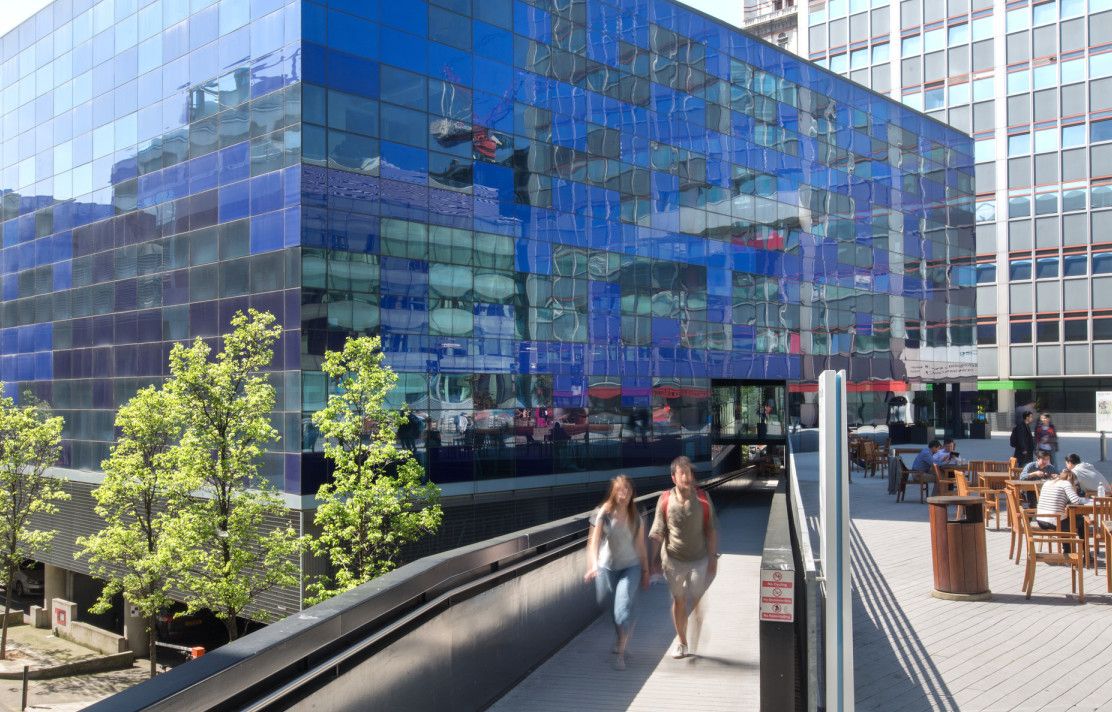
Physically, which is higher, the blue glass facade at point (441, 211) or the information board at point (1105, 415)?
the blue glass facade at point (441, 211)

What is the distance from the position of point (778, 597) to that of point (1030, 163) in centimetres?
7053

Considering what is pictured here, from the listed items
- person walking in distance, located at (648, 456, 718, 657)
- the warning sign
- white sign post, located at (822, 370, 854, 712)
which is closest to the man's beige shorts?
person walking in distance, located at (648, 456, 718, 657)

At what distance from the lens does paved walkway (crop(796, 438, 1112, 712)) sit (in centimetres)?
715

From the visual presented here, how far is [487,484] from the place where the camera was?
97.5ft

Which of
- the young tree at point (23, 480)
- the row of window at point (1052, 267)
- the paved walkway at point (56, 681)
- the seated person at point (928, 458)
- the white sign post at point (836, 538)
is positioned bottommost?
the paved walkway at point (56, 681)

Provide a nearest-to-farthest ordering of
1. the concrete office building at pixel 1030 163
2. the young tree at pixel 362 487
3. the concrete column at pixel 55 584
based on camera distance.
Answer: the young tree at pixel 362 487, the concrete column at pixel 55 584, the concrete office building at pixel 1030 163

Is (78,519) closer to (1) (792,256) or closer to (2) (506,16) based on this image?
(2) (506,16)

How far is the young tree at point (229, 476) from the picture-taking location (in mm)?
23250

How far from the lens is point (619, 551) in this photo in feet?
27.6

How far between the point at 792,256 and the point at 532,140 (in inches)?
693

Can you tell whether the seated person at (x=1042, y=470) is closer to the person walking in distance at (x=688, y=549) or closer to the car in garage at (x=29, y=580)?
the person walking in distance at (x=688, y=549)

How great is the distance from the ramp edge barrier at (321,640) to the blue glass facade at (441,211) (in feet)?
63.5

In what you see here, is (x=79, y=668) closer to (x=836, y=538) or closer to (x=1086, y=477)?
(x=1086, y=477)

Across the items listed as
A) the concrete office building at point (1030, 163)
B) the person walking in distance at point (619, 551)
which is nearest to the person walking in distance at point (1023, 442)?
the person walking in distance at point (619, 551)
